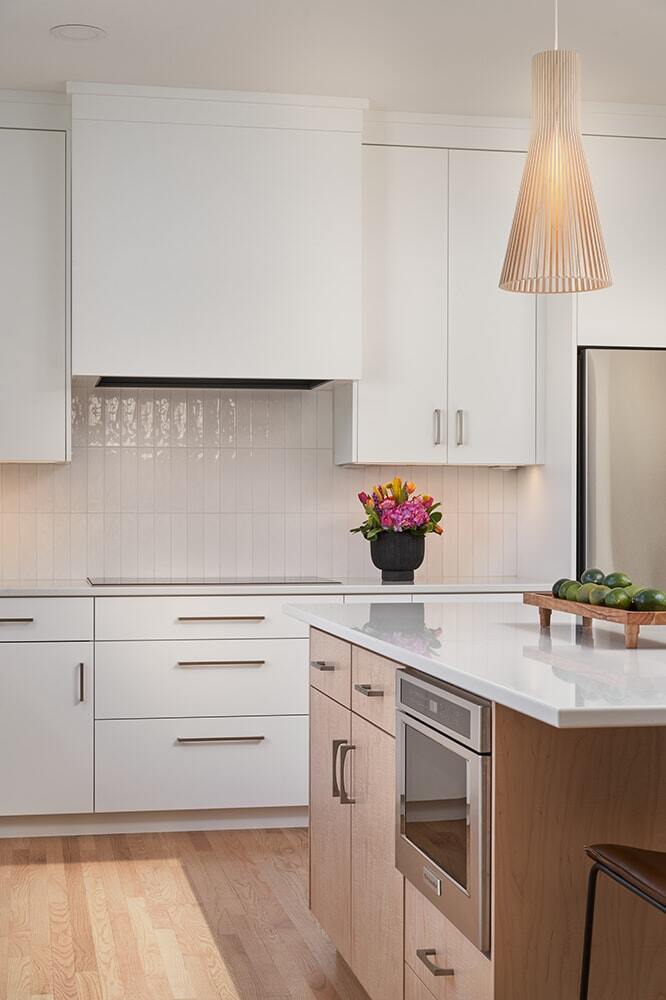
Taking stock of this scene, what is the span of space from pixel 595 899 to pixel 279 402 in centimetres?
330

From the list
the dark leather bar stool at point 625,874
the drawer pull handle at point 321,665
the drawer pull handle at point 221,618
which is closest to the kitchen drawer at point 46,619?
the drawer pull handle at point 221,618

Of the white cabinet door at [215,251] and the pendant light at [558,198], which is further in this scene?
A: the white cabinet door at [215,251]

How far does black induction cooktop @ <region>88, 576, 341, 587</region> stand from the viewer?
4453 millimetres

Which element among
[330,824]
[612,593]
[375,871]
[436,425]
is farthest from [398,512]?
[612,593]

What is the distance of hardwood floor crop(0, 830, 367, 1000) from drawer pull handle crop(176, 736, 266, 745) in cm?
34

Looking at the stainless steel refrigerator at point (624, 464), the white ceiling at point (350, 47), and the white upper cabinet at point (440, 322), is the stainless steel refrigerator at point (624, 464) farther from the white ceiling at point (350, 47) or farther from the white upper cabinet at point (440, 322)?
the white ceiling at point (350, 47)

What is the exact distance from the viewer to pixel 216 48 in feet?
13.0

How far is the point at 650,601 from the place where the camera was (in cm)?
229

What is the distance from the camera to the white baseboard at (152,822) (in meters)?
4.36

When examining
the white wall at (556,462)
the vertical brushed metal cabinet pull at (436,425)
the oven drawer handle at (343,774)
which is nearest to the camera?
the oven drawer handle at (343,774)

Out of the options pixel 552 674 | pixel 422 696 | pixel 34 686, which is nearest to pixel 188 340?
pixel 34 686

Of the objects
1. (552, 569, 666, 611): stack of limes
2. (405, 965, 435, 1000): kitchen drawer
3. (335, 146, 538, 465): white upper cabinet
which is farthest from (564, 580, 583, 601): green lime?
(335, 146, 538, 465): white upper cabinet

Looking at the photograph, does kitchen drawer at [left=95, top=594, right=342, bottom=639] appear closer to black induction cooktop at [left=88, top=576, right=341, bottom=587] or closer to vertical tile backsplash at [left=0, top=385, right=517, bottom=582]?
black induction cooktop at [left=88, top=576, right=341, bottom=587]

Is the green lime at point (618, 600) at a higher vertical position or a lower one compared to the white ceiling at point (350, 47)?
lower
